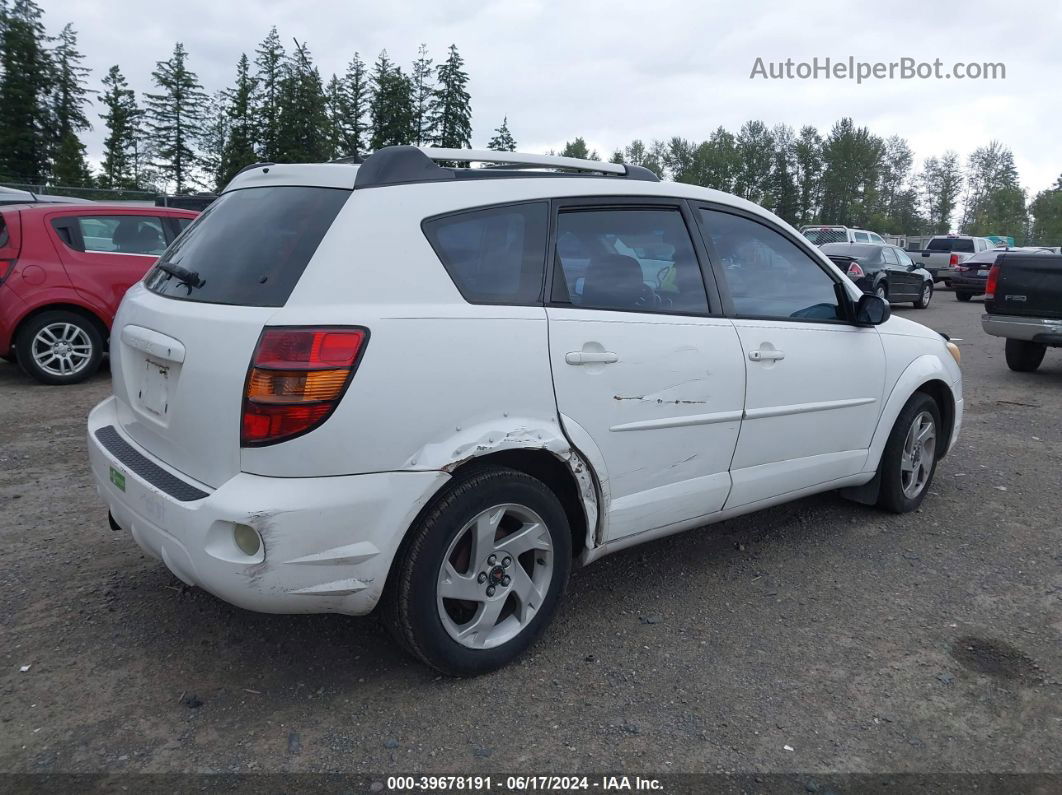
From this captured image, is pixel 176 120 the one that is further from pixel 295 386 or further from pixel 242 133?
pixel 295 386

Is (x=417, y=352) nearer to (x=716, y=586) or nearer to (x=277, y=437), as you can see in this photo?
(x=277, y=437)

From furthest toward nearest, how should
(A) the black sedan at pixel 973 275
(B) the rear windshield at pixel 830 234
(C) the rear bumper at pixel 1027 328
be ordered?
(B) the rear windshield at pixel 830 234
(A) the black sedan at pixel 973 275
(C) the rear bumper at pixel 1027 328

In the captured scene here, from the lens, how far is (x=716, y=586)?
3.85 meters

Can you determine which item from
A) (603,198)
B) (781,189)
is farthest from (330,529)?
(781,189)

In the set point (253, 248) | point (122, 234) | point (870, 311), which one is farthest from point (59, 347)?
point (870, 311)

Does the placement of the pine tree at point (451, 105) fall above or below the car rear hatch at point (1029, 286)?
above

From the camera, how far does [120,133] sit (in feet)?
201

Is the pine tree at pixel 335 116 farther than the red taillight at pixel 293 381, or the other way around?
the pine tree at pixel 335 116

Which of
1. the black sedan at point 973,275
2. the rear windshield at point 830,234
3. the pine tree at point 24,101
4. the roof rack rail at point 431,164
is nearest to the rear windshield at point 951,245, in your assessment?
the rear windshield at point 830,234

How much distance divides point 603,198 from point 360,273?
1.15 m

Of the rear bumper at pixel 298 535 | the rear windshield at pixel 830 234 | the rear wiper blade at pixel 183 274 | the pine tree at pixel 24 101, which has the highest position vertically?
the pine tree at pixel 24 101

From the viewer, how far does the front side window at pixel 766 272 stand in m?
3.75

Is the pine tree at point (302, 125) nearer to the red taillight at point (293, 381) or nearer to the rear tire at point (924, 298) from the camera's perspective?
the rear tire at point (924, 298)

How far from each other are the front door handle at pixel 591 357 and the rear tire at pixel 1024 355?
913 cm
